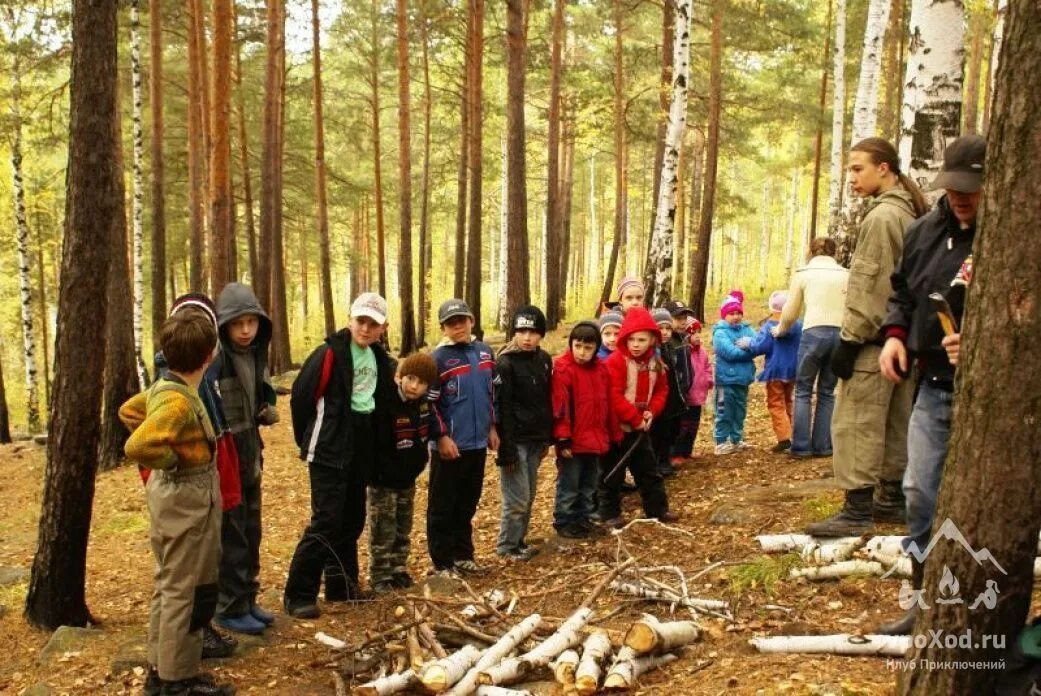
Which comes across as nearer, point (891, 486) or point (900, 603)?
point (900, 603)

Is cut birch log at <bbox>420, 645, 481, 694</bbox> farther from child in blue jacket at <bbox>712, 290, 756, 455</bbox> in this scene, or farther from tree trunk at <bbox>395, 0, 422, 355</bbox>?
tree trunk at <bbox>395, 0, 422, 355</bbox>

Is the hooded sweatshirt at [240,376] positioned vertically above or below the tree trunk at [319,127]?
below

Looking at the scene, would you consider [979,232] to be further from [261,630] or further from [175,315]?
[261,630]

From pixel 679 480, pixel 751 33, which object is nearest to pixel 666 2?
pixel 751 33

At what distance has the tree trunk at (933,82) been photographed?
6.09 metres

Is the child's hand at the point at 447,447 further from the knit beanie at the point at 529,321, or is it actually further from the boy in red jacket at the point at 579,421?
the knit beanie at the point at 529,321

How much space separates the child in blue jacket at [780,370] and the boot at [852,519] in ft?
9.14

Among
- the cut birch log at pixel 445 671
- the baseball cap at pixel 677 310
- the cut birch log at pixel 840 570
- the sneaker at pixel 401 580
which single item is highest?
the baseball cap at pixel 677 310

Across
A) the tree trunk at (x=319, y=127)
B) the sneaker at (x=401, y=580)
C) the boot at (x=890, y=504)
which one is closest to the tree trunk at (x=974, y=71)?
the tree trunk at (x=319, y=127)

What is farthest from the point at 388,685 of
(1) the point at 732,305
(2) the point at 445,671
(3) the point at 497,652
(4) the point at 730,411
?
(4) the point at 730,411

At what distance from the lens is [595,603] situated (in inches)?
190

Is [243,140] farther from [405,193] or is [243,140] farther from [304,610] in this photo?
[304,610]

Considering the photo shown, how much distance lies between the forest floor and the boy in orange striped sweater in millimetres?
490

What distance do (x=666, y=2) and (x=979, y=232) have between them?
1570cm
